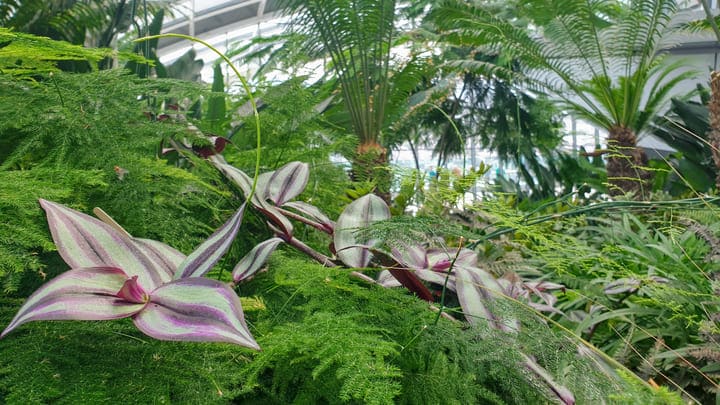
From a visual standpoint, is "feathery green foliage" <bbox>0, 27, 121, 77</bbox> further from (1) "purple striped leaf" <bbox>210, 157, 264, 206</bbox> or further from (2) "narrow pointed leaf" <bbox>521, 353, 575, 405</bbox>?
(2) "narrow pointed leaf" <bbox>521, 353, 575, 405</bbox>

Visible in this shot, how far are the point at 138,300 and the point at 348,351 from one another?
12 centimetres

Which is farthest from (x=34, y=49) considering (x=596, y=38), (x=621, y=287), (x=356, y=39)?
(x=596, y=38)

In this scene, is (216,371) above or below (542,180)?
above

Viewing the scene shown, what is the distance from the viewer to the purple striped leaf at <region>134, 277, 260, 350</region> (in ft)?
0.87

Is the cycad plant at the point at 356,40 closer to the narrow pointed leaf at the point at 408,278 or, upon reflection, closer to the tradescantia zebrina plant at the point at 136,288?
the narrow pointed leaf at the point at 408,278

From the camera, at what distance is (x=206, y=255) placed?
34 cm

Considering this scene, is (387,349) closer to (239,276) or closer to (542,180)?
(239,276)

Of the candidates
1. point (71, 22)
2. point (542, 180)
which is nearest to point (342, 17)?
point (71, 22)

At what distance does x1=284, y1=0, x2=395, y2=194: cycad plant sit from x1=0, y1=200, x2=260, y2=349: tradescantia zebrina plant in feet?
7.20

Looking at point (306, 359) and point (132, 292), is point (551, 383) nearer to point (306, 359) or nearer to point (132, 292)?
point (306, 359)

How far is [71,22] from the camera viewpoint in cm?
189

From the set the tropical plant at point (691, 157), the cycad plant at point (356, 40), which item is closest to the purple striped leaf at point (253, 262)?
the cycad plant at point (356, 40)

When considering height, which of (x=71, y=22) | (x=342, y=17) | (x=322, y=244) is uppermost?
(x=342, y=17)

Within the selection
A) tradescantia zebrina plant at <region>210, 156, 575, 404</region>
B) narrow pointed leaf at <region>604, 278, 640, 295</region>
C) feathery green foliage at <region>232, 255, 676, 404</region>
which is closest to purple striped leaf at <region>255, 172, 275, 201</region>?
tradescantia zebrina plant at <region>210, 156, 575, 404</region>
